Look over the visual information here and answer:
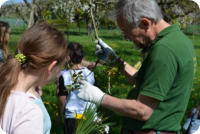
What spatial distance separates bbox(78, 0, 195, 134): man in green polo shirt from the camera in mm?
1447

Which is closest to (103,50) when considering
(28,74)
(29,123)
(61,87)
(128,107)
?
(61,87)

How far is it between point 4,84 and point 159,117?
3.13 ft

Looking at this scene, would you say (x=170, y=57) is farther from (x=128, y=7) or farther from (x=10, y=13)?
(x=10, y=13)

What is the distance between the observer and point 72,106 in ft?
9.27

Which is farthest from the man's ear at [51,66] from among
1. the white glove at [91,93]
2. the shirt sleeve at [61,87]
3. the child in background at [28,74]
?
the shirt sleeve at [61,87]

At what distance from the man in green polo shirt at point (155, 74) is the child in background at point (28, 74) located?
46cm

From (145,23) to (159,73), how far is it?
1.19 ft

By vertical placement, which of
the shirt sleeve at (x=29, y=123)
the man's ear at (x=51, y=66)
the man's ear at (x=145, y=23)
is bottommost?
the shirt sleeve at (x=29, y=123)

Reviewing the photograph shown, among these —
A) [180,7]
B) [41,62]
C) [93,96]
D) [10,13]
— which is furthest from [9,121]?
[10,13]

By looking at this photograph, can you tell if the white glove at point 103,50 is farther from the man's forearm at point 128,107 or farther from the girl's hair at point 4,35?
the girl's hair at point 4,35

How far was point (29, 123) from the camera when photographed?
4.10ft

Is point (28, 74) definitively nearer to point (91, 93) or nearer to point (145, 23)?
point (91, 93)

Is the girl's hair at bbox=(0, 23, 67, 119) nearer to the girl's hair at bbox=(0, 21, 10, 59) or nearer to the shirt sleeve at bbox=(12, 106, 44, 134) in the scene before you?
the shirt sleeve at bbox=(12, 106, 44, 134)

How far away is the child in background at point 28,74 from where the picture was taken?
1264 millimetres
